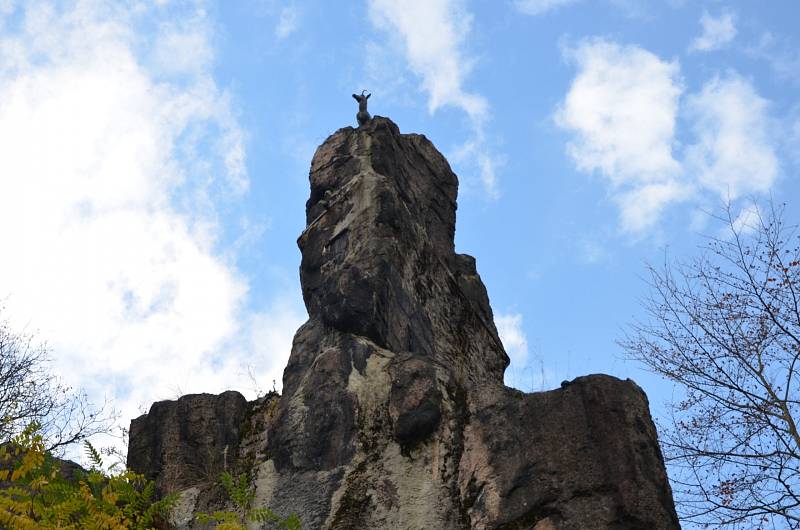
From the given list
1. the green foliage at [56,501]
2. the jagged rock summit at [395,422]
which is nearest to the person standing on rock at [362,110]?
the jagged rock summit at [395,422]

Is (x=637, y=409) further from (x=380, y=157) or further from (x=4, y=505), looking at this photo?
(x=380, y=157)

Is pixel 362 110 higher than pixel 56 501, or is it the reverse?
pixel 362 110

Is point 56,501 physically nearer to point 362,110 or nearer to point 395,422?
point 395,422

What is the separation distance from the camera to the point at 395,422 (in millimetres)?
7031

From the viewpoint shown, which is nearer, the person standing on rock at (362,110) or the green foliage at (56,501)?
the green foliage at (56,501)

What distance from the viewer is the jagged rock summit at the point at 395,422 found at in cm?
600

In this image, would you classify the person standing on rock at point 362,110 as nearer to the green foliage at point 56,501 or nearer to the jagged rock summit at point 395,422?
the jagged rock summit at point 395,422

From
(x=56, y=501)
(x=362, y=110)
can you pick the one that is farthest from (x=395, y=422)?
(x=362, y=110)

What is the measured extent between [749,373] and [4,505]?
9482mm

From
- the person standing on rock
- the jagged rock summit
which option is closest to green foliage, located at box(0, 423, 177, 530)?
the jagged rock summit

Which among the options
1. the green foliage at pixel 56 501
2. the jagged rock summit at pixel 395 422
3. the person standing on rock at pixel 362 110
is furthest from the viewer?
the person standing on rock at pixel 362 110

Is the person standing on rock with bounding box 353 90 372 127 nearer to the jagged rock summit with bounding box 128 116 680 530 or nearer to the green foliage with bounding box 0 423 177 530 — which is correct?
the jagged rock summit with bounding box 128 116 680 530

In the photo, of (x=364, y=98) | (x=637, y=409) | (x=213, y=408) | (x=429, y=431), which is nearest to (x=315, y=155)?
(x=364, y=98)

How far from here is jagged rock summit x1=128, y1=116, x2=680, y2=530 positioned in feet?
19.7
